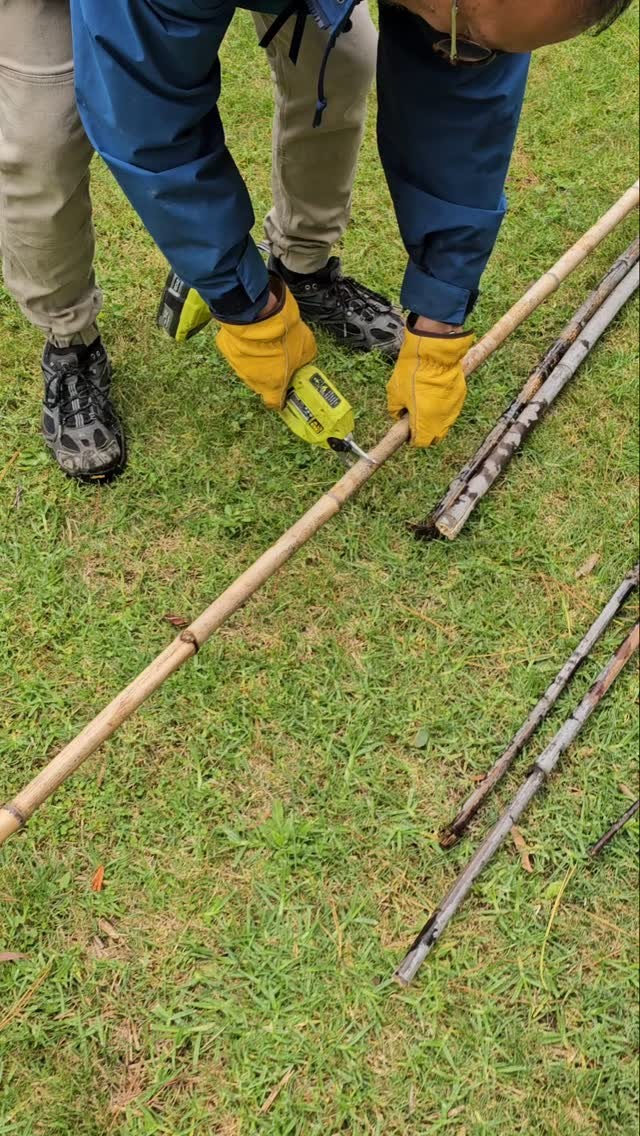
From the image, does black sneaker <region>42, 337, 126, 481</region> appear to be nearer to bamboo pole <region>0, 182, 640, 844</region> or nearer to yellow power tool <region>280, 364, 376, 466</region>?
yellow power tool <region>280, 364, 376, 466</region>

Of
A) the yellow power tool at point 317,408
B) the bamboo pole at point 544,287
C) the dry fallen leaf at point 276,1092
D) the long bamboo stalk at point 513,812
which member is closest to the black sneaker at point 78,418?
the yellow power tool at point 317,408

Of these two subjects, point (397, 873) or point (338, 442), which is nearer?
point (397, 873)

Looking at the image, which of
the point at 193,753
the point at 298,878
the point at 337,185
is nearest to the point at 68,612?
the point at 193,753

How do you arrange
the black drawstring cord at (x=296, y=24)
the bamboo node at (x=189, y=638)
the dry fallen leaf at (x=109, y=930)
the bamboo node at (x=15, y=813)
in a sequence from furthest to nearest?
the dry fallen leaf at (x=109, y=930), the bamboo node at (x=189, y=638), the bamboo node at (x=15, y=813), the black drawstring cord at (x=296, y=24)

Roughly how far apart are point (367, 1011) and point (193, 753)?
2.87 feet

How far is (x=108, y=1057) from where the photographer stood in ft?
7.26

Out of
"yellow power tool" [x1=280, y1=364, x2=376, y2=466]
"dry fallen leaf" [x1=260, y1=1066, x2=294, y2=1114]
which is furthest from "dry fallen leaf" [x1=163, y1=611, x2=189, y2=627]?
"dry fallen leaf" [x1=260, y1=1066, x2=294, y2=1114]

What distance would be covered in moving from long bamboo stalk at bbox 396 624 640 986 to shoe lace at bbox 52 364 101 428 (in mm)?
1904

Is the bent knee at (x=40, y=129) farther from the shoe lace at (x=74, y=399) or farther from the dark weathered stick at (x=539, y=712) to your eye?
the dark weathered stick at (x=539, y=712)

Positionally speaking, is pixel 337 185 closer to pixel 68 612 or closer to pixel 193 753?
pixel 68 612

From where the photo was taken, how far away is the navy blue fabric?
5.32ft

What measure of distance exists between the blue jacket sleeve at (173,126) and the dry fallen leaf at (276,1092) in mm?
2034

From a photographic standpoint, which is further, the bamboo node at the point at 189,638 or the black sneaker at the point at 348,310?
the black sneaker at the point at 348,310

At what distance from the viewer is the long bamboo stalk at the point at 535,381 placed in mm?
3010
